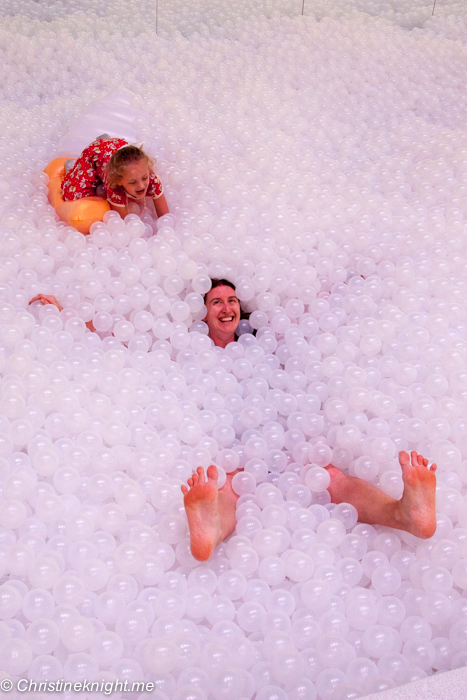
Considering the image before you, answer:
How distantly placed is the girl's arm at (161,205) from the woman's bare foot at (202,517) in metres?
1.03

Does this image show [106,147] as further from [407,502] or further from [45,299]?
[407,502]

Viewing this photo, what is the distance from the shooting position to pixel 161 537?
1.29 meters

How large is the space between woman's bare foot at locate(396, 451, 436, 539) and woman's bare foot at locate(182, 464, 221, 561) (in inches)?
15.2

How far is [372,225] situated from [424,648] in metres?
1.31

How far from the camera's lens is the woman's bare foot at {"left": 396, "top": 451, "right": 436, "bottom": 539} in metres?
1.24

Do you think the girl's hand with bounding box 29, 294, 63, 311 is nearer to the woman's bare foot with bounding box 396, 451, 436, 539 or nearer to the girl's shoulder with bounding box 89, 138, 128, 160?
the girl's shoulder with bounding box 89, 138, 128, 160

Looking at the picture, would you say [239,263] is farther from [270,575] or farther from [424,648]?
[424,648]

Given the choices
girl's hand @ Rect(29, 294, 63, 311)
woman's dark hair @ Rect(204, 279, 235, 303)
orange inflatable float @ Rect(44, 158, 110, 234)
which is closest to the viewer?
girl's hand @ Rect(29, 294, 63, 311)

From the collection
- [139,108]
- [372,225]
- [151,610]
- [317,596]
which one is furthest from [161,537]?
[139,108]

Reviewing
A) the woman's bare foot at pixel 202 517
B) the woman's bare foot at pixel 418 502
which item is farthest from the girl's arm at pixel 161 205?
the woman's bare foot at pixel 418 502

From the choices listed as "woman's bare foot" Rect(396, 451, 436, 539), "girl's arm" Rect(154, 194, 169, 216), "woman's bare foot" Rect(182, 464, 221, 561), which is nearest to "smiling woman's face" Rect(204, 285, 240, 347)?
"girl's arm" Rect(154, 194, 169, 216)

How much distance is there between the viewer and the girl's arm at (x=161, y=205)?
198cm

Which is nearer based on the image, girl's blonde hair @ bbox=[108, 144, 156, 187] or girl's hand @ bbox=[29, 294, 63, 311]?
girl's hand @ bbox=[29, 294, 63, 311]

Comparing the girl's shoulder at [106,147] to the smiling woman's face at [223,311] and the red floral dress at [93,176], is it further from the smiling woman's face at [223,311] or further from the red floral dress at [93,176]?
the smiling woman's face at [223,311]
